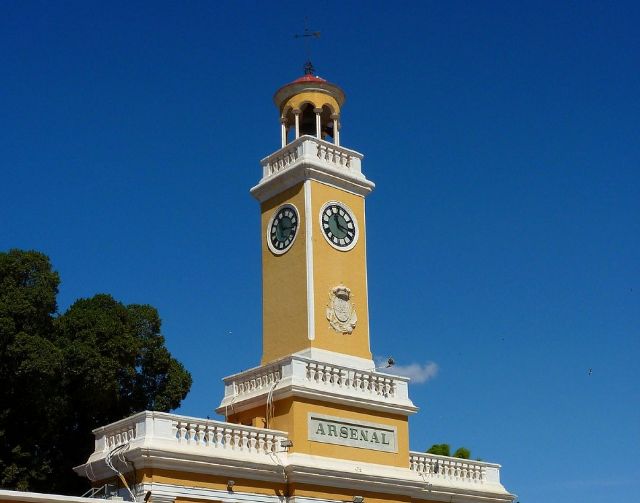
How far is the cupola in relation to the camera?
2698 cm

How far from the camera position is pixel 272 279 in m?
25.5

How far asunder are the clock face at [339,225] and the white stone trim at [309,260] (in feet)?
1.32

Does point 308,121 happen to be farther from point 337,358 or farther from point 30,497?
point 30,497

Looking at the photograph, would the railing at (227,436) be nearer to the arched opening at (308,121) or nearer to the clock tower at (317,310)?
the clock tower at (317,310)

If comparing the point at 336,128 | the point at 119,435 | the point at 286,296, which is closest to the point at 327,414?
the point at 286,296

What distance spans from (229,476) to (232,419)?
3.73 m

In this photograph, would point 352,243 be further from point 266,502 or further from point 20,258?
point 20,258

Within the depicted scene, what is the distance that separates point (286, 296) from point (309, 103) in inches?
214

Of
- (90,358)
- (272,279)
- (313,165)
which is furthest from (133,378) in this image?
Result: (313,165)

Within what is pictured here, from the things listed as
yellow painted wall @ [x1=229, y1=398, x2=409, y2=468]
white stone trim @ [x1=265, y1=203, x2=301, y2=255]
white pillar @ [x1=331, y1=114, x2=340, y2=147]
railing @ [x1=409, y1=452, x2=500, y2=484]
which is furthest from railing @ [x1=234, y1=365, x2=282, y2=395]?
white pillar @ [x1=331, y1=114, x2=340, y2=147]

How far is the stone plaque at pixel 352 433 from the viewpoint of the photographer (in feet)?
72.8

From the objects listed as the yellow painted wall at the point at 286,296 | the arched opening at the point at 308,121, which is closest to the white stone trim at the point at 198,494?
the yellow painted wall at the point at 286,296

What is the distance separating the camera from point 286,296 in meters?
24.8

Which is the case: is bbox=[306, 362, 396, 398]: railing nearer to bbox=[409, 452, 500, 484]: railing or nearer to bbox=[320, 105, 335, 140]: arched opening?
bbox=[409, 452, 500, 484]: railing
